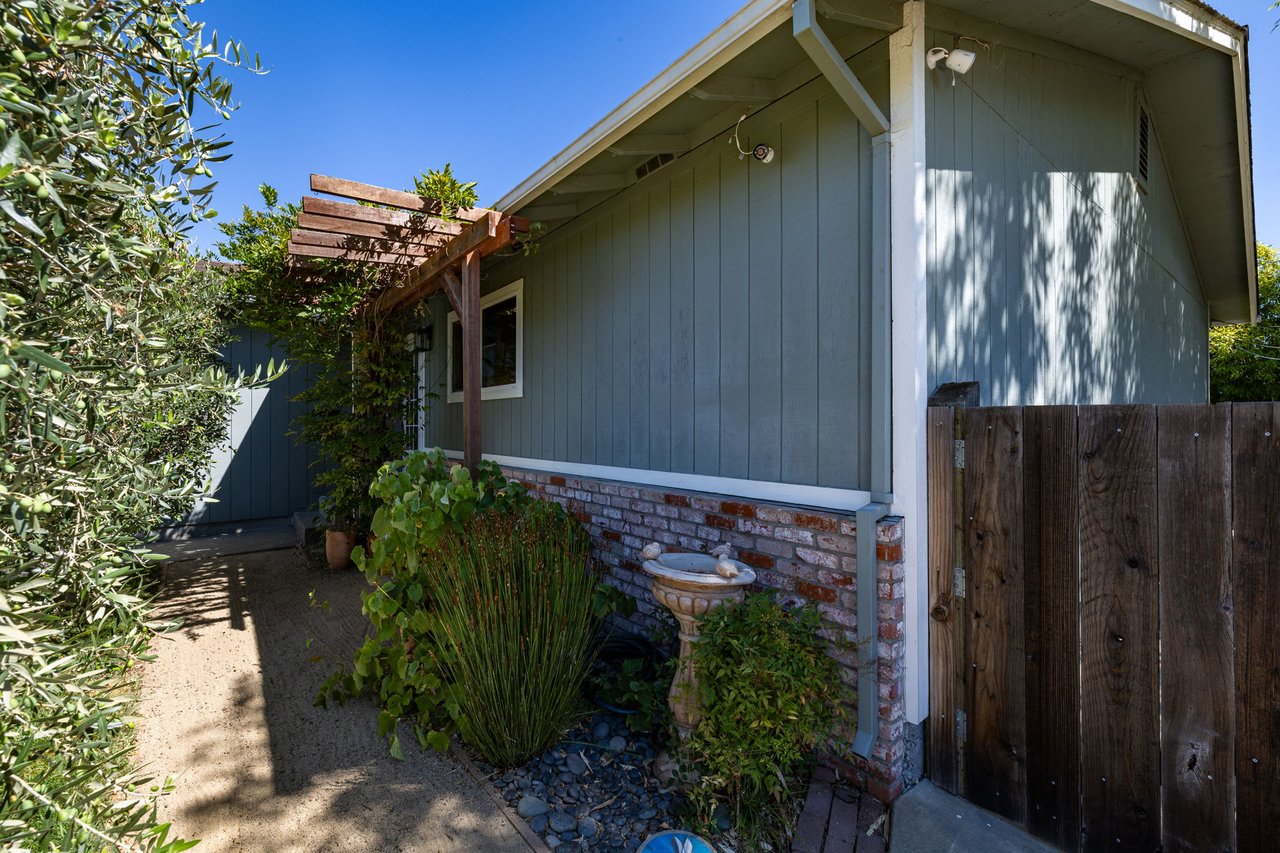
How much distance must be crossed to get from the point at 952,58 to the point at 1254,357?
28.3 feet

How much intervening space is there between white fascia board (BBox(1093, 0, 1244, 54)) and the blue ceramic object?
3.89 m

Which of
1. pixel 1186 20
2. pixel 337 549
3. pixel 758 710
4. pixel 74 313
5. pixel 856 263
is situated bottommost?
pixel 337 549

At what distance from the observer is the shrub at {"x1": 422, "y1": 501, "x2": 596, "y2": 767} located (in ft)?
8.89

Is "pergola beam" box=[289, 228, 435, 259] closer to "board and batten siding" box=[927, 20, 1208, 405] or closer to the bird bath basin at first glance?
the bird bath basin

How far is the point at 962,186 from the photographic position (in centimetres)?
275

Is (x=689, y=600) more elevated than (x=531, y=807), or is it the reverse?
(x=689, y=600)

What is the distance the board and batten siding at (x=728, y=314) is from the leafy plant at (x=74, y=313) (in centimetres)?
Result: 223

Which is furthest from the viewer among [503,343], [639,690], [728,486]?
[503,343]

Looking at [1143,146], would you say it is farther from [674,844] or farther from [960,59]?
[674,844]

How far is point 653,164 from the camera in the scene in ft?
12.4

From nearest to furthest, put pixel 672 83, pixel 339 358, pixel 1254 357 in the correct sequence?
pixel 672 83, pixel 339 358, pixel 1254 357

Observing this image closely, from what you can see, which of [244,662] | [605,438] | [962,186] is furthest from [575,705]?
[962,186]

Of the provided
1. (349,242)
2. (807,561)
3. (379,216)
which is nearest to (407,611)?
(807,561)

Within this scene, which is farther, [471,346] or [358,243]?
[358,243]
